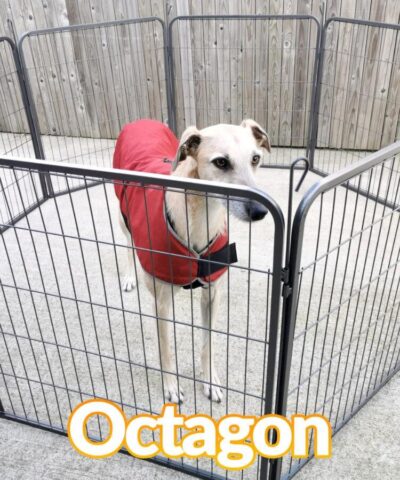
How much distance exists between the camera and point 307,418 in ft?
5.69

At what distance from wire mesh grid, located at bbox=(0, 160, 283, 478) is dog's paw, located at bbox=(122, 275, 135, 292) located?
0.11 feet

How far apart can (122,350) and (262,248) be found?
1072 mm

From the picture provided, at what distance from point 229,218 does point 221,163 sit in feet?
1.38

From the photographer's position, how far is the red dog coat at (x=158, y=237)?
161 cm

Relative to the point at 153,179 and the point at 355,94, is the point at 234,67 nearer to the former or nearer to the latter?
the point at 355,94

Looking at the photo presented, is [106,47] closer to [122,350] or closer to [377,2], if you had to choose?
[377,2]

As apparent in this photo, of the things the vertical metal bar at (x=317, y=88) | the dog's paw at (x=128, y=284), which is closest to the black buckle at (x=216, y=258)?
the dog's paw at (x=128, y=284)

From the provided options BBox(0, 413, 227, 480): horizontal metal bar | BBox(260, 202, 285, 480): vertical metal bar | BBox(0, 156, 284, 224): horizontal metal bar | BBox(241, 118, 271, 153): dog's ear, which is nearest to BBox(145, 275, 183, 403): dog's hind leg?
BBox(0, 413, 227, 480): horizontal metal bar

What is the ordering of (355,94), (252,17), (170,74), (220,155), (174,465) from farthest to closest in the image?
(355,94) → (170,74) → (252,17) → (174,465) → (220,155)

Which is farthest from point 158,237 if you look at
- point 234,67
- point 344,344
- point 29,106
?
point 234,67

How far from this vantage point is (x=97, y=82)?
166 inches

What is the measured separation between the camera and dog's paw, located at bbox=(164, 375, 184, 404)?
1.96 metres

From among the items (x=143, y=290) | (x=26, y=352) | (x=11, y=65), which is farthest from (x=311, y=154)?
(x=11, y=65)

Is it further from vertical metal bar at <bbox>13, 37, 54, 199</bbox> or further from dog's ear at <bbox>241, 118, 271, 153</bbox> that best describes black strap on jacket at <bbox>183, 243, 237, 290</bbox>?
vertical metal bar at <bbox>13, 37, 54, 199</bbox>
